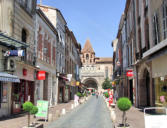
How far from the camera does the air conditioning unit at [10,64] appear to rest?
1329 cm

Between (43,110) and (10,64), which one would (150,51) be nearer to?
(43,110)

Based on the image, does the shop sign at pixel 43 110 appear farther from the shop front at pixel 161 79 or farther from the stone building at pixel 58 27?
the stone building at pixel 58 27

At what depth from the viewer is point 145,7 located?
58.1ft

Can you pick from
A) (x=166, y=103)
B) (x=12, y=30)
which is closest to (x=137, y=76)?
(x=166, y=103)

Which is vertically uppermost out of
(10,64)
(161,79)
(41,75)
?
(10,64)

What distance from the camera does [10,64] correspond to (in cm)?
1359

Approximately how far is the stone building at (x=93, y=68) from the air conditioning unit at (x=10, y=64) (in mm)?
74119

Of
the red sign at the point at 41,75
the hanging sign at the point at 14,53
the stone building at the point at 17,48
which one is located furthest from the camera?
the red sign at the point at 41,75

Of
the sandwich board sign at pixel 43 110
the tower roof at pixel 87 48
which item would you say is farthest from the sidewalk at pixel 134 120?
the tower roof at pixel 87 48

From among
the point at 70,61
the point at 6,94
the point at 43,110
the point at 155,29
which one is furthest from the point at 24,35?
the point at 70,61

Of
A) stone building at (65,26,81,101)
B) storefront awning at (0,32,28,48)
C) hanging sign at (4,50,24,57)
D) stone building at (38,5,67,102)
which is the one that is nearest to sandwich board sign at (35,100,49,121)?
hanging sign at (4,50,24,57)

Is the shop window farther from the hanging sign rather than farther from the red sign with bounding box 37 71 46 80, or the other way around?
the red sign with bounding box 37 71 46 80

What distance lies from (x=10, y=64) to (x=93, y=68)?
8232cm

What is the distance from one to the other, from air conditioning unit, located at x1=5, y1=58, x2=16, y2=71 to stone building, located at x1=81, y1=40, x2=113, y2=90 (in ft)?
243
